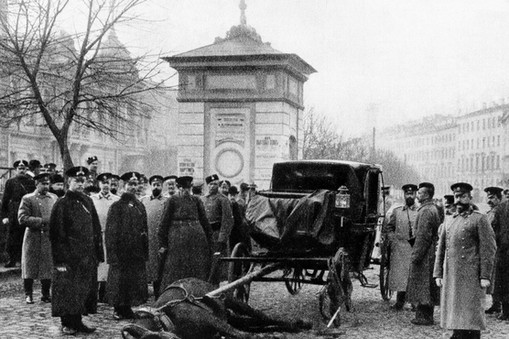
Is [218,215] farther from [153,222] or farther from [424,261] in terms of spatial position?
[424,261]

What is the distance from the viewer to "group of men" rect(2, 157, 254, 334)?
345 inches

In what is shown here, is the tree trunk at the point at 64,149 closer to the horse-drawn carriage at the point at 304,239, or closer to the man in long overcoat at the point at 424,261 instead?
the horse-drawn carriage at the point at 304,239

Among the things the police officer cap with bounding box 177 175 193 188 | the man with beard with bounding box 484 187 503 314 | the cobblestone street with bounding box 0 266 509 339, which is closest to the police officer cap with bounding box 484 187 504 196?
the man with beard with bounding box 484 187 503 314

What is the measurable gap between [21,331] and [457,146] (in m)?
110

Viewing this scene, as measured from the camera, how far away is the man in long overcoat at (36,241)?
1062cm

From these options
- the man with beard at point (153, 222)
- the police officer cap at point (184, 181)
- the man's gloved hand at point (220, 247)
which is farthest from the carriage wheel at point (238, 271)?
the man with beard at point (153, 222)

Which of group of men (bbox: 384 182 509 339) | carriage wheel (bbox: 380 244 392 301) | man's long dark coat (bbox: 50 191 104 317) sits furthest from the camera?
carriage wheel (bbox: 380 244 392 301)

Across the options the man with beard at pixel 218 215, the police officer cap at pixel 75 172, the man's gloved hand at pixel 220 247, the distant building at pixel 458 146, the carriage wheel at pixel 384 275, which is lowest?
the carriage wheel at pixel 384 275

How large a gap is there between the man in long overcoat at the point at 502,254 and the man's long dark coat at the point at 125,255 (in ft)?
18.0

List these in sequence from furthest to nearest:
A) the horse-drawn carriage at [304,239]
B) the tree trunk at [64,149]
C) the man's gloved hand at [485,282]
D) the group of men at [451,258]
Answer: the tree trunk at [64,149] < the horse-drawn carriage at [304,239] < the group of men at [451,258] < the man's gloved hand at [485,282]

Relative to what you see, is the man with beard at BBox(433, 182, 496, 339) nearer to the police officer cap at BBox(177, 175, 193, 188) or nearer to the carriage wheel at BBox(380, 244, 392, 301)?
the carriage wheel at BBox(380, 244, 392, 301)

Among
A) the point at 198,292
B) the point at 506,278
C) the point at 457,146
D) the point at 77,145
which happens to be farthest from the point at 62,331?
the point at 457,146

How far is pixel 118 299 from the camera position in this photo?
954 centimetres

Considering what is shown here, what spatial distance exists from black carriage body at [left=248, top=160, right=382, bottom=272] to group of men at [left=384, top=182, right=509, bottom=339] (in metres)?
0.56
